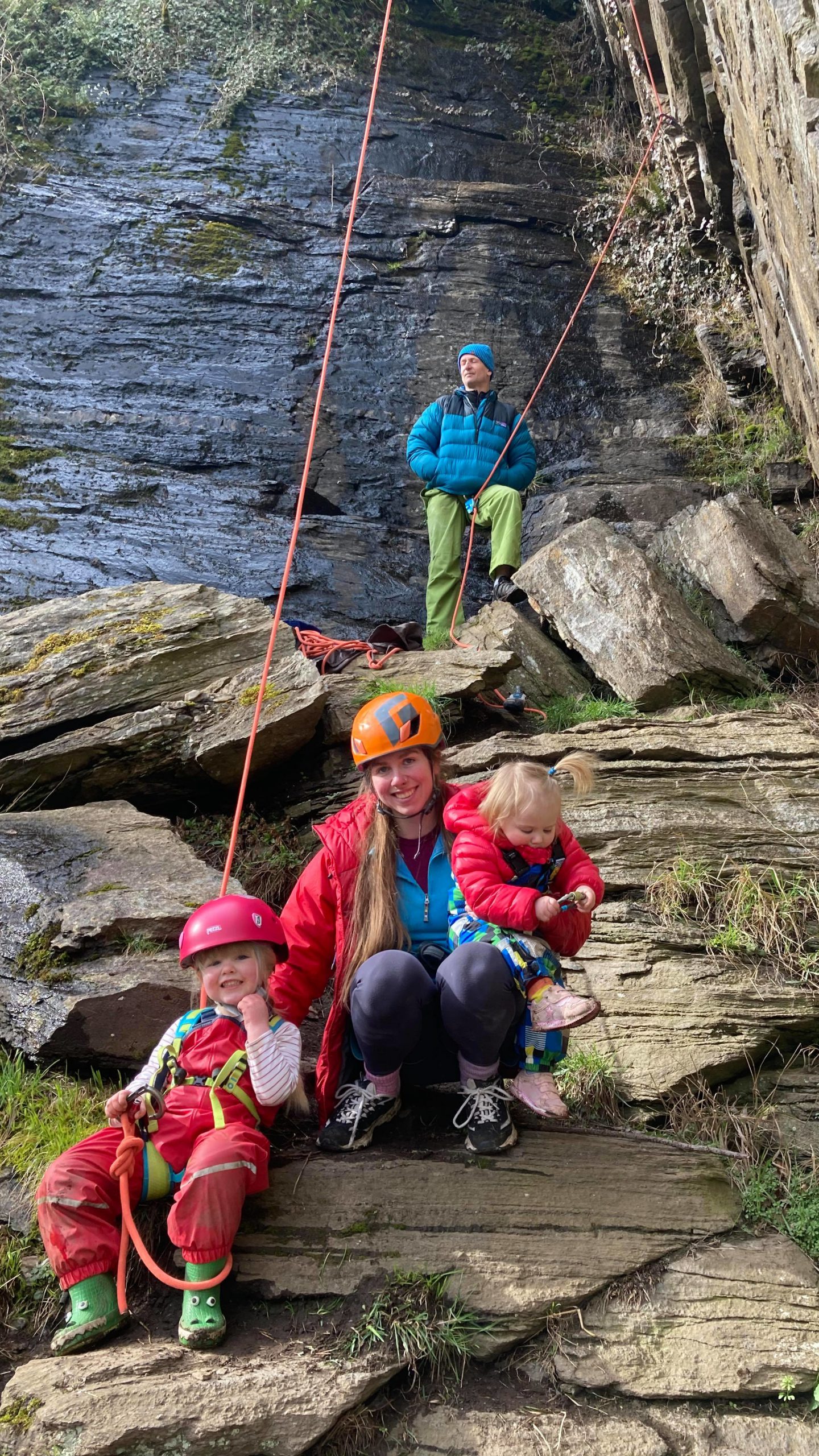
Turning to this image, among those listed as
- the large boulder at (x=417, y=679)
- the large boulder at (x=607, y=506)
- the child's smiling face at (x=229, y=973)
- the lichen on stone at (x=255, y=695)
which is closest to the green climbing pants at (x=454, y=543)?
the large boulder at (x=607, y=506)

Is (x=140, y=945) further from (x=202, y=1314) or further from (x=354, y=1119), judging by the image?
(x=202, y=1314)

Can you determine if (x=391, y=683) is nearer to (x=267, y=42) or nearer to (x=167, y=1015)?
(x=167, y=1015)

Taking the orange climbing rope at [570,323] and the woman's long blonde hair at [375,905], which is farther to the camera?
the orange climbing rope at [570,323]

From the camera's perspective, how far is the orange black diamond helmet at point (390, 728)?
3242mm

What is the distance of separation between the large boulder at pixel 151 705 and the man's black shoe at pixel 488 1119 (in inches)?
95.3

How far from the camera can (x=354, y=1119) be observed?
323 centimetres

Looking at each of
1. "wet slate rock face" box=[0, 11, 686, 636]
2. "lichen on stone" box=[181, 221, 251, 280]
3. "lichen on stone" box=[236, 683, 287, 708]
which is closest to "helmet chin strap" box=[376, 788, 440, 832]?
"lichen on stone" box=[236, 683, 287, 708]

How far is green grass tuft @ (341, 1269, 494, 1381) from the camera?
2.77 meters

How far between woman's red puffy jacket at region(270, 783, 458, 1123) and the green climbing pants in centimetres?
444

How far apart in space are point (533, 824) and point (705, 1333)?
58.1 inches

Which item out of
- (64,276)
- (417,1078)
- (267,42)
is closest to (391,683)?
(417,1078)

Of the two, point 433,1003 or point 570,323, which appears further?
point 570,323

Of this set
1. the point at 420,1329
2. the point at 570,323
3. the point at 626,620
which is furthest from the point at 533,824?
the point at 570,323

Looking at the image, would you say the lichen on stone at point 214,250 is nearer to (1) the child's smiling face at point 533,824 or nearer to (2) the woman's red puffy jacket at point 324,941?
(2) the woman's red puffy jacket at point 324,941
